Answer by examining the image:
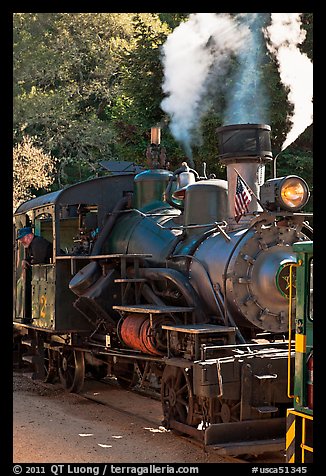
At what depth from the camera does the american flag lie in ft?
24.4

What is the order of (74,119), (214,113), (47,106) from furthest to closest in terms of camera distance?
(74,119), (47,106), (214,113)

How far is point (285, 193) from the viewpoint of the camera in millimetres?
7059

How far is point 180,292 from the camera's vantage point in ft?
26.2

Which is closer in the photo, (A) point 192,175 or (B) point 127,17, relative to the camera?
(A) point 192,175

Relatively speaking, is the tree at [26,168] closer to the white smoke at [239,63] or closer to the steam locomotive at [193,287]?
the white smoke at [239,63]

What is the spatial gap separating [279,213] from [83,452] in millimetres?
3068

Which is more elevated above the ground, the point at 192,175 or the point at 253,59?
the point at 253,59

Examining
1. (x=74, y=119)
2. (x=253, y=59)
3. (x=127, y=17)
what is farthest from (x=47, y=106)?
(x=253, y=59)

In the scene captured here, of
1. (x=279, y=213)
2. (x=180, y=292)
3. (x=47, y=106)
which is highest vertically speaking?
(x=47, y=106)

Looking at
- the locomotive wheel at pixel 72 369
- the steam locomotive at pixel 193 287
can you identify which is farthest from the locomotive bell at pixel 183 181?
the locomotive wheel at pixel 72 369

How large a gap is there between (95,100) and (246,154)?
2127cm

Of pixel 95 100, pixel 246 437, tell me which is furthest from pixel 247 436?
pixel 95 100
